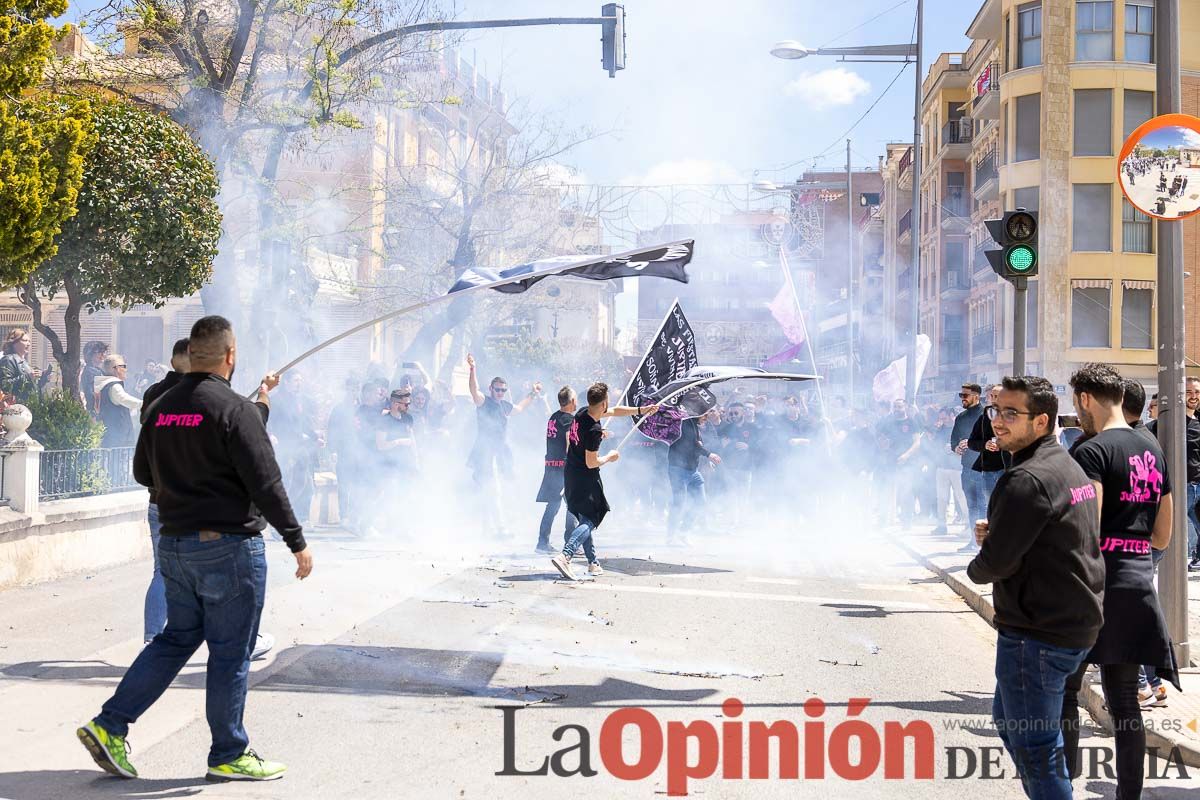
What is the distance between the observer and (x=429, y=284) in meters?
29.0

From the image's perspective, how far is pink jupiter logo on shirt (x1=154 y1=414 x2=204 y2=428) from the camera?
189 inches

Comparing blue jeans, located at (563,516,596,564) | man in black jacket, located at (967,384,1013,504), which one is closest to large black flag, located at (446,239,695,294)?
blue jeans, located at (563,516,596,564)

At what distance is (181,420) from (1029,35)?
38.6m

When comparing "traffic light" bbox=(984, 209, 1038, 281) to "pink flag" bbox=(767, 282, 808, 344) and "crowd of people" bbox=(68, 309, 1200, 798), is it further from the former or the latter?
"pink flag" bbox=(767, 282, 808, 344)

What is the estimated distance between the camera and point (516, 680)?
22.0 ft

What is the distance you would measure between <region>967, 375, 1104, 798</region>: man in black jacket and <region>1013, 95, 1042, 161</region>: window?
1449 inches

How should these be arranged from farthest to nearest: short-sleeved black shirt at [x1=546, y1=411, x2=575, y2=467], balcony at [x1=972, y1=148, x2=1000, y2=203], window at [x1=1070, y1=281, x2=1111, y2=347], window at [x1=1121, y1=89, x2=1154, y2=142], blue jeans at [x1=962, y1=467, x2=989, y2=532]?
balcony at [x1=972, y1=148, x2=1000, y2=203] → window at [x1=1121, y1=89, x2=1154, y2=142] → window at [x1=1070, y1=281, x2=1111, y2=347] → blue jeans at [x1=962, y1=467, x2=989, y2=532] → short-sleeved black shirt at [x1=546, y1=411, x2=575, y2=467]

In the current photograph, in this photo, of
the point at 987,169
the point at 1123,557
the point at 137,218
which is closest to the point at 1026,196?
the point at 987,169

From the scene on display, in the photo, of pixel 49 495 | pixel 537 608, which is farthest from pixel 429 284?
pixel 537 608

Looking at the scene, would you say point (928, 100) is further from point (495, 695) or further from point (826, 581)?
point (495, 695)

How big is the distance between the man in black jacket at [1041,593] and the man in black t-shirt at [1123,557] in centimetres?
56

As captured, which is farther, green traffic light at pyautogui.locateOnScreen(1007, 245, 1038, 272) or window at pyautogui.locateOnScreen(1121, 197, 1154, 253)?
window at pyautogui.locateOnScreen(1121, 197, 1154, 253)

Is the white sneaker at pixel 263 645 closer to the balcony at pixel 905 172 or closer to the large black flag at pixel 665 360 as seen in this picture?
the large black flag at pixel 665 360

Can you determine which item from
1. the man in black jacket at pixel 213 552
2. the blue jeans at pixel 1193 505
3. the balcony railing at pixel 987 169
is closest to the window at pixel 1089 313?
the balcony railing at pixel 987 169
